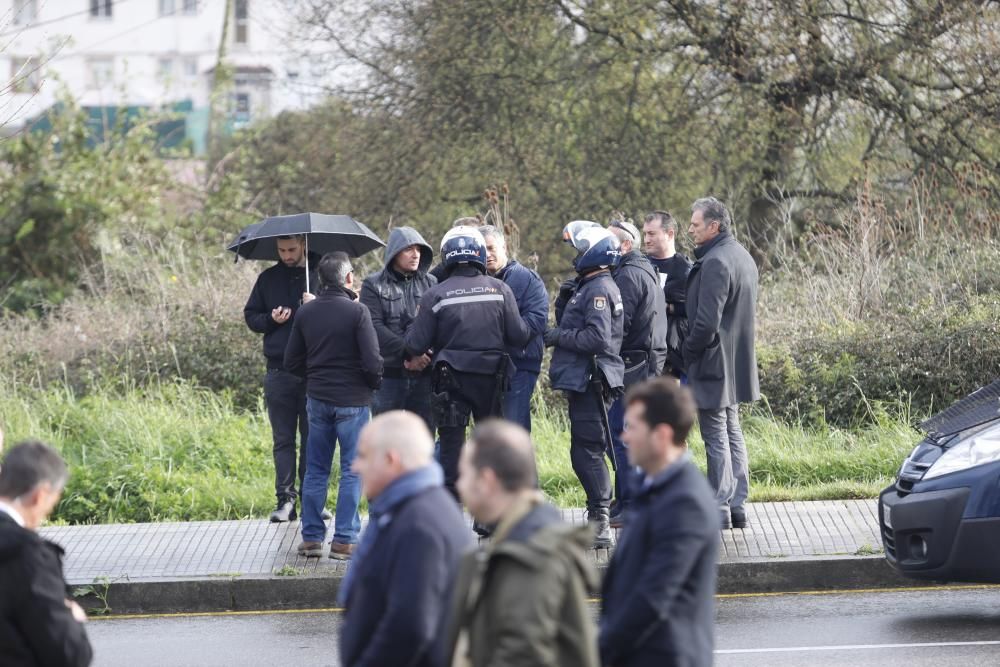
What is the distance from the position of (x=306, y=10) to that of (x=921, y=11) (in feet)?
27.8

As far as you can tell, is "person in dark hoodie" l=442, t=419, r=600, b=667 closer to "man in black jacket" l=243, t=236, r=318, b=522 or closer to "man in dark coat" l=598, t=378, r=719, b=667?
"man in dark coat" l=598, t=378, r=719, b=667

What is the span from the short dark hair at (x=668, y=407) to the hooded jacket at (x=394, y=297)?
16.7 ft

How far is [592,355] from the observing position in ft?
29.7

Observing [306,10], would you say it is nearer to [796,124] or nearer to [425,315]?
[796,124]

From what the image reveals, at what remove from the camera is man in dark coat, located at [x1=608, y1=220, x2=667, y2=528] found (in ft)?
30.7

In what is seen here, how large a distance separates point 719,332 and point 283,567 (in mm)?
3146

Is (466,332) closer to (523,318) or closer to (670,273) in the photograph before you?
(523,318)

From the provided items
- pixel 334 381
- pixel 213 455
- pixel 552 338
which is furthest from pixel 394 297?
pixel 213 455

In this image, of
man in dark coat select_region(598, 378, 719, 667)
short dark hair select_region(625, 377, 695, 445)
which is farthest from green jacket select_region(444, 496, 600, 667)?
short dark hair select_region(625, 377, 695, 445)

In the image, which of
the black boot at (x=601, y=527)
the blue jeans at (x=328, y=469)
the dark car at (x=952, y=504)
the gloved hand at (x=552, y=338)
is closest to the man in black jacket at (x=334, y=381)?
the blue jeans at (x=328, y=469)

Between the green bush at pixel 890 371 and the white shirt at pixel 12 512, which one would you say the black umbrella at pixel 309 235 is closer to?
the green bush at pixel 890 371

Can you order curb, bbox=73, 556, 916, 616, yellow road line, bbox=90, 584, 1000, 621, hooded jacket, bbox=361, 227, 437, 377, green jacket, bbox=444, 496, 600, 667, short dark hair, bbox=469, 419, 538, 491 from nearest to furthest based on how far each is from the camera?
1. green jacket, bbox=444, 496, 600, 667
2. short dark hair, bbox=469, 419, 538, 491
3. yellow road line, bbox=90, 584, 1000, 621
4. curb, bbox=73, 556, 916, 616
5. hooded jacket, bbox=361, 227, 437, 377

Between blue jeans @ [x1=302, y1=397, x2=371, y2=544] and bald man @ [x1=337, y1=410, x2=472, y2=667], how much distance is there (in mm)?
4637

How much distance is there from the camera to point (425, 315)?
904 centimetres
